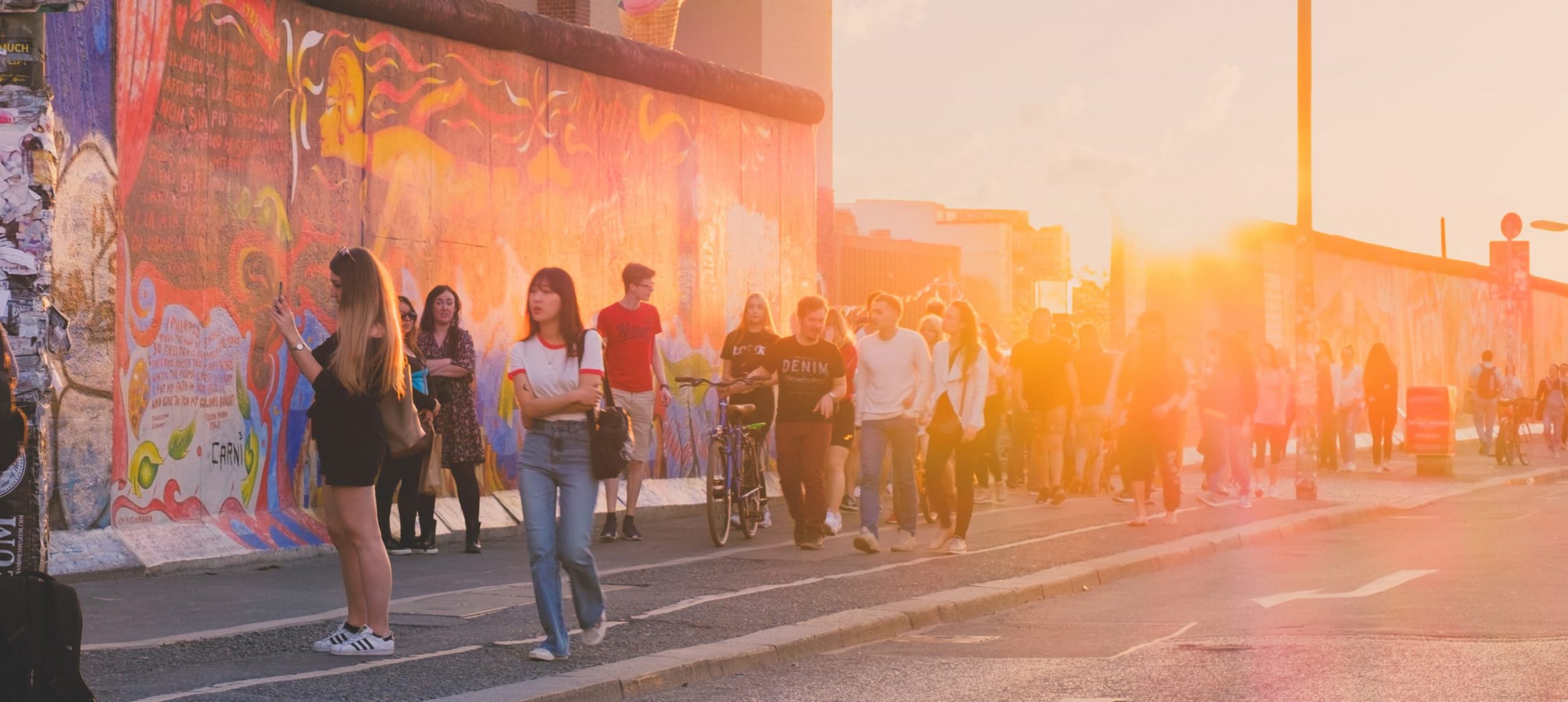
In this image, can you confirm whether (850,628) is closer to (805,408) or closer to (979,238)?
(805,408)

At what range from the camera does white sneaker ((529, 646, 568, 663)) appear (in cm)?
809

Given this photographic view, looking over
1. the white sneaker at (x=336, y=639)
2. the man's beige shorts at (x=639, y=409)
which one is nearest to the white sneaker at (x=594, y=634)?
→ the white sneaker at (x=336, y=639)

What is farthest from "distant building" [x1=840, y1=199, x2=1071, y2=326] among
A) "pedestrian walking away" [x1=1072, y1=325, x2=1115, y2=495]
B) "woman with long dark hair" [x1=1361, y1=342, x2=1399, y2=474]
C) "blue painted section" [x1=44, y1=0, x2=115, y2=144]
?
"blue painted section" [x1=44, y1=0, x2=115, y2=144]

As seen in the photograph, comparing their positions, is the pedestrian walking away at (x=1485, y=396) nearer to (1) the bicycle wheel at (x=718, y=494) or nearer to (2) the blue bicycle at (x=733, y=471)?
(2) the blue bicycle at (x=733, y=471)

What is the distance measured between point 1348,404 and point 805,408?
15015 mm

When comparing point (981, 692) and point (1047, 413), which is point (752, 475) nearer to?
point (1047, 413)

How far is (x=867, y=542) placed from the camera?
13.2 m

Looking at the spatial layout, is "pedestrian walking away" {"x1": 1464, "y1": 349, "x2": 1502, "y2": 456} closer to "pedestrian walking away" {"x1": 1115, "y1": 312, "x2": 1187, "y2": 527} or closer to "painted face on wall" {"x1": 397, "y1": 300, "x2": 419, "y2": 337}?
"pedestrian walking away" {"x1": 1115, "y1": 312, "x2": 1187, "y2": 527}

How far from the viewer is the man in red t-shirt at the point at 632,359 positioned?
45.0 ft

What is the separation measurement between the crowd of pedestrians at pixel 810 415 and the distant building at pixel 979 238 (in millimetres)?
97121

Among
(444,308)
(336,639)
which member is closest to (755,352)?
(444,308)

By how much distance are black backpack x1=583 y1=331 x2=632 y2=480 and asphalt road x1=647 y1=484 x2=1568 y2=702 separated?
104 cm

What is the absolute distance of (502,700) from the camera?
712 cm

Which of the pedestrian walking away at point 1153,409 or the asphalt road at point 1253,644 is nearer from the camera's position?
the asphalt road at point 1253,644
